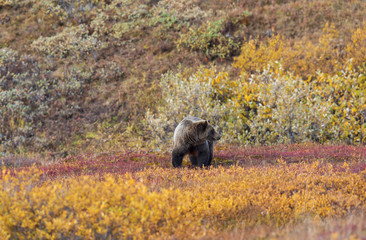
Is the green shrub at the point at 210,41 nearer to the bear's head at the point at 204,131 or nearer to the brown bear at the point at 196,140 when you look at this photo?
the brown bear at the point at 196,140

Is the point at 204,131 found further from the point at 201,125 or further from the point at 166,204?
the point at 166,204

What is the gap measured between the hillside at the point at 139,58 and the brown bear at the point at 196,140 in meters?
6.05

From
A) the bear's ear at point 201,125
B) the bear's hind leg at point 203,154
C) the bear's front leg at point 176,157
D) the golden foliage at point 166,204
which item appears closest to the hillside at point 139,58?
the bear's hind leg at point 203,154

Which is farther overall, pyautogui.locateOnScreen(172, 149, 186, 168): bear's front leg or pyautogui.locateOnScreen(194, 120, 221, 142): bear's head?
pyautogui.locateOnScreen(172, 149, 186, 168): bear's front leg

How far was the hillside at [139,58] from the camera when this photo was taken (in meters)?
20.8

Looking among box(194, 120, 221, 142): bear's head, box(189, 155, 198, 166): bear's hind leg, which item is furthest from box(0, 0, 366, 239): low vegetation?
box(194, 120, 221, 142): bear's head

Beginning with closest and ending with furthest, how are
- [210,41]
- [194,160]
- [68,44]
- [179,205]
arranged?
[179,205], [194,160], [210,41], [68,44]

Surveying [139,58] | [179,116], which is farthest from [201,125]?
[139,58]

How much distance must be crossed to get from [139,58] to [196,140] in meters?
18.4

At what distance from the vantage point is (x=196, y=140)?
10.4m

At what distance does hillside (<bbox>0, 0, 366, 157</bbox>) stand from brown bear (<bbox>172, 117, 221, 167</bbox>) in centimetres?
605

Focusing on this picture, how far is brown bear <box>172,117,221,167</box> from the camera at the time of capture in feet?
34.0

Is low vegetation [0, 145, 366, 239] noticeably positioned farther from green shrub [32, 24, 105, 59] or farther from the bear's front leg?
green shrub [32, 24, 105, 59]

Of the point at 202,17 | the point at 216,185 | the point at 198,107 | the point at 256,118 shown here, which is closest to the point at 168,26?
the point at 202,17
